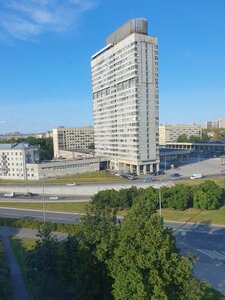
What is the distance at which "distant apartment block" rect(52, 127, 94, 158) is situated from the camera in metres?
147

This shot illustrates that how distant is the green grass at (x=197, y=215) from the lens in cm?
4071

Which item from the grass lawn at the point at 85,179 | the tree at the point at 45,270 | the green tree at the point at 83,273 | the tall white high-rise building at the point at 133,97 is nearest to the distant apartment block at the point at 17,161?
the grass lawn at the point at 85,179

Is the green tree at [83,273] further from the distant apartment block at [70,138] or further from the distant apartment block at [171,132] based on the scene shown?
the distant apartment block at [171,132]

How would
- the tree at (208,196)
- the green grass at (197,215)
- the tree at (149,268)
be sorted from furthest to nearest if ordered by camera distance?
the tree at (208,196), the green grass at (197,215), the tree at (149,268)

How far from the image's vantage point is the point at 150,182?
6312cm

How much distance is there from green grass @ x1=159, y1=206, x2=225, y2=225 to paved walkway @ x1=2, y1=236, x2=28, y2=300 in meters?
20.1

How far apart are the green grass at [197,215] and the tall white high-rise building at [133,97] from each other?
3390 cm

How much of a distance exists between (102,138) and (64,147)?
55167mm

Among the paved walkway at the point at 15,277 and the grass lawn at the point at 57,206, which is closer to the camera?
the paved walkway at the point at 15,277

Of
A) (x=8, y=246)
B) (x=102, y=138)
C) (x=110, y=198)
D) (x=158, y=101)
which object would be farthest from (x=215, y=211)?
(x=102, y=138)

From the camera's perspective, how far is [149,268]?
1795cm

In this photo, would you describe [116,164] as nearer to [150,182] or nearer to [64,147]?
[150,182]

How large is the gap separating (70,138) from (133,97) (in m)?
80.9

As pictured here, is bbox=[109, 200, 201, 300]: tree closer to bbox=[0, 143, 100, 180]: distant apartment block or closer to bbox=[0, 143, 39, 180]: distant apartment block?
bbox=[0, 143, 100, 180]: distant apartment block
